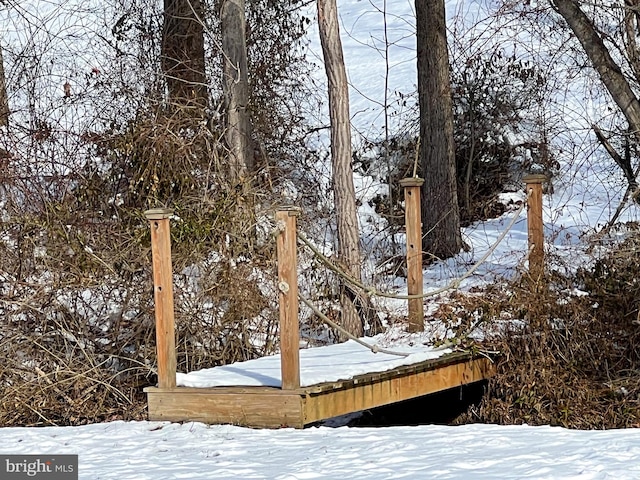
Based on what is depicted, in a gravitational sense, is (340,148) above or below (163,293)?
Result: above

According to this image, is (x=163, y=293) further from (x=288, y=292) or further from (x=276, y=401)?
(x=276, y=401)

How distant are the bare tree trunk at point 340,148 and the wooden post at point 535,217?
6.04ft

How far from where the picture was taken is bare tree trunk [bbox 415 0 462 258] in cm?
1334

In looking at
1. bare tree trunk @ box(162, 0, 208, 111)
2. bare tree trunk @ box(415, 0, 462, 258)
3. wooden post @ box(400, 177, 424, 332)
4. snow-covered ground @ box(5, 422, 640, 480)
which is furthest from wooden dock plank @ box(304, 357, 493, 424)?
bare tree trunk @ box(162, 0, 208, 111)

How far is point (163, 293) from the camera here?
760 centimetres

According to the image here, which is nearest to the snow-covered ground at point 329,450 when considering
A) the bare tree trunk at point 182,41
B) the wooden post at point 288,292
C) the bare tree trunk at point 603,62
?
the wooden post at point 288,292

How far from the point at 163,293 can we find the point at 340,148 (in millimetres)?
3357

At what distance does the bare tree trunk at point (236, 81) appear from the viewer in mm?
11258

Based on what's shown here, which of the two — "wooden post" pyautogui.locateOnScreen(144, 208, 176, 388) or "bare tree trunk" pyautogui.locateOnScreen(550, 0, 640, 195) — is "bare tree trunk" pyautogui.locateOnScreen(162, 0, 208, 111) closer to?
"bare tree trunk" pyautogui.locateOnScreen(550, 0, 640, 195)

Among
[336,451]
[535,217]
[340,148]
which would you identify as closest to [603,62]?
[535,217]

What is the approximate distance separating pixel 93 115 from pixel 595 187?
7.85 metres

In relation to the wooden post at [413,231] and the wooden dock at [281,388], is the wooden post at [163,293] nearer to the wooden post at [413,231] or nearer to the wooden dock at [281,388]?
the wooden dock at [281,388]

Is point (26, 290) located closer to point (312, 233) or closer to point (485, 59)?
point (312, 233)

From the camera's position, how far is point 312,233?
11078 millimetres
